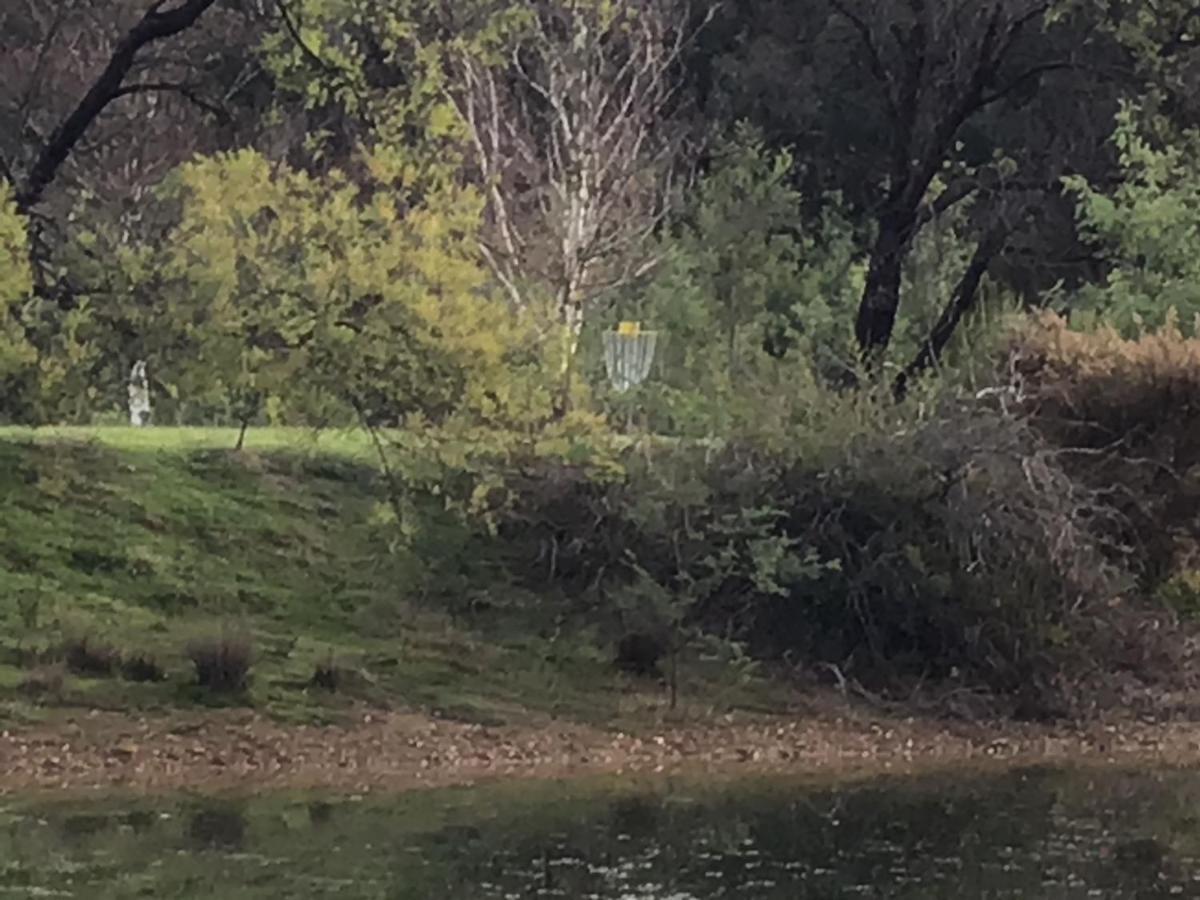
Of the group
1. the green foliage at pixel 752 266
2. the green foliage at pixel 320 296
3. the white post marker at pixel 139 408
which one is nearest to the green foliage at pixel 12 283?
the green foliage at pixel 320 296

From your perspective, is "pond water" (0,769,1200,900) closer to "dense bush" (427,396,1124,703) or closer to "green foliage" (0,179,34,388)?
"green foliage" (0,179,34,388)

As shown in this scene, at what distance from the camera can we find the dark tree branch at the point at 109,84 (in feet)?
67.3

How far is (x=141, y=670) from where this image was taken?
22703 mm

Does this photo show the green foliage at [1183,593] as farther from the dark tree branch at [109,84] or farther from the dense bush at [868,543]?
the dark tree branch at [109,84]

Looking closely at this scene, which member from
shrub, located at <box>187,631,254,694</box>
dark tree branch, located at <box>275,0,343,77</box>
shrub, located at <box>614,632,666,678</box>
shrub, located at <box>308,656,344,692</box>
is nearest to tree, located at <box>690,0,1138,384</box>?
shrub, located at <box>614,632,666,678</box>

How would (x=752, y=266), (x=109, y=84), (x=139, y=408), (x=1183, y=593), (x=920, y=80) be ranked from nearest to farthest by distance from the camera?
(x=109, y=84)
(x=1183, y=593)
(x=920, y=80)
(x=139, y=408)
(x=752, y=266)

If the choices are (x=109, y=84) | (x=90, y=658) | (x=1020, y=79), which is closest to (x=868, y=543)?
(x=90, y=658)

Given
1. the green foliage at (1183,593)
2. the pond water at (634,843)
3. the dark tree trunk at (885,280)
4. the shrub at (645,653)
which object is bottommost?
the pond water at (634,843)

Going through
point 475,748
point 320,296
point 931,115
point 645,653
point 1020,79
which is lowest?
point 475,748

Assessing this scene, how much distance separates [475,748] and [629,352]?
1121cm

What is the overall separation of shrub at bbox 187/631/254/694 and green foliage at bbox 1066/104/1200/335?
13.3 metres

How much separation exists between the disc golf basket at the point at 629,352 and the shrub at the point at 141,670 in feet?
27.8

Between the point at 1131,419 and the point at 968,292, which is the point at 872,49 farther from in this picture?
the point at 1131,419

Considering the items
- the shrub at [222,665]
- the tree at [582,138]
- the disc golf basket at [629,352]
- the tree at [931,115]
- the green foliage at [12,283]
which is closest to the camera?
the green foliage at [12,283]
